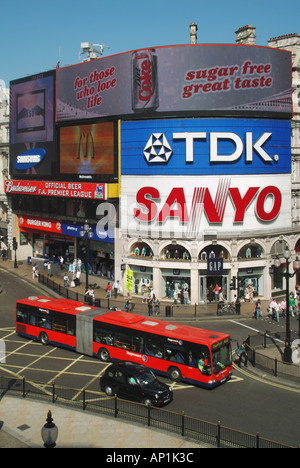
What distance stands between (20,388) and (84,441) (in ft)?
21.7

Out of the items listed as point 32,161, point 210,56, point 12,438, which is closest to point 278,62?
point 210,56

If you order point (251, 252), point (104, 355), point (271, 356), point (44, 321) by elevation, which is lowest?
point (271, 356)

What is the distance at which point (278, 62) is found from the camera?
153ft

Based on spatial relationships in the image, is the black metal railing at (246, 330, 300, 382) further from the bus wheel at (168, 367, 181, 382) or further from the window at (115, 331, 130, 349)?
the window at (115, 331, 130, 349)

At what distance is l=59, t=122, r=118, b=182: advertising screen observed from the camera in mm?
49938

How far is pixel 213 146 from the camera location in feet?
147

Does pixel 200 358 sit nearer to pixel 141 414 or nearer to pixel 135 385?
pixel 135 385

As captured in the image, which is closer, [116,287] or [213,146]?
[213,146]

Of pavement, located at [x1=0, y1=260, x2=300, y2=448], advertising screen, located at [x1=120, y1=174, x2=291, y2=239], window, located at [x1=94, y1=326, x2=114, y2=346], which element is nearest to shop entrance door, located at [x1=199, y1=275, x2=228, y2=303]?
advertising screen, located at [x1=120, y1=174, x2=291, y2=239]

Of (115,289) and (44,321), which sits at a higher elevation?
(44,321)

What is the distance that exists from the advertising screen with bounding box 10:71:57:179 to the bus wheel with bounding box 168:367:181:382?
3742cm

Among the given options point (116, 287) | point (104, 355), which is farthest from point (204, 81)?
point (104, 355)

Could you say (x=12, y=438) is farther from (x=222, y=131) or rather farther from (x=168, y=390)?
(x=222, y=131)

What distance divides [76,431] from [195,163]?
30297 millimetres
